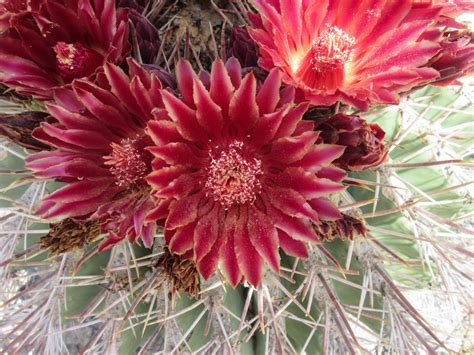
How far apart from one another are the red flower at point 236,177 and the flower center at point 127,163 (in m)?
0.09

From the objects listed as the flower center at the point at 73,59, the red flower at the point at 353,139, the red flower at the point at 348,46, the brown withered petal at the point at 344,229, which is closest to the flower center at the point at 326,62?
the red flower at the point at 348,46

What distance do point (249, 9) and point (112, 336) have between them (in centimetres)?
80

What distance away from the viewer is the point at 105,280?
1.21 m

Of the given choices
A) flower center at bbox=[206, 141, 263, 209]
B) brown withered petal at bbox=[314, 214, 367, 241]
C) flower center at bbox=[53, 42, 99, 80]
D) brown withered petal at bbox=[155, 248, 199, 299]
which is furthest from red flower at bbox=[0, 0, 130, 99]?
brown withered petal at bbox=[314, 214, 367, 241]

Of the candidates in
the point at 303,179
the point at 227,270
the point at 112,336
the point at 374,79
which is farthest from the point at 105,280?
the point at 374,79

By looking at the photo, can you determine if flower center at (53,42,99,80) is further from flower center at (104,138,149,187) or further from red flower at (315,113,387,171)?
red flower at (315,113,387,171)

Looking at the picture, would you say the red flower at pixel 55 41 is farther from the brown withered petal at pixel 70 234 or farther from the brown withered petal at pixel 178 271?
the brown withered petal at pixel 178 271

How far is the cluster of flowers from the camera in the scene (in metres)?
0.82

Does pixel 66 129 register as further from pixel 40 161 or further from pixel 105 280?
pixel 105 280

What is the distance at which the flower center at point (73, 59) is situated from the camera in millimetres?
945

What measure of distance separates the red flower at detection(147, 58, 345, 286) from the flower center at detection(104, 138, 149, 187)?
0.09 m

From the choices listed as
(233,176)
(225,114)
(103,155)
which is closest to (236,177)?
(233,176)

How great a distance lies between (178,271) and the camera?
92cm

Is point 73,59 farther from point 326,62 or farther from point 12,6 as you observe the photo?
point 326,62
